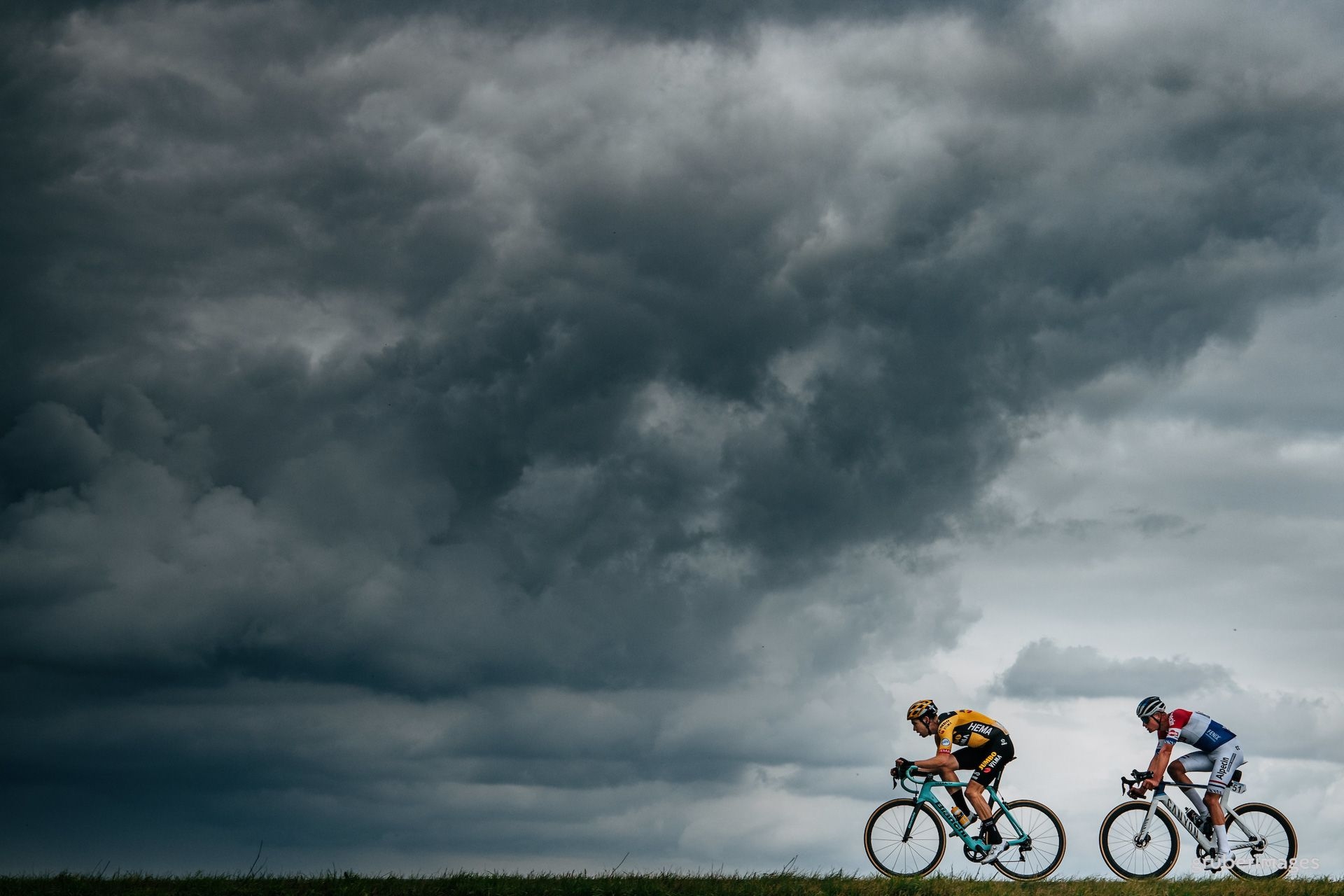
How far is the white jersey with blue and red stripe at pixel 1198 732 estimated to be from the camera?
2200 cm

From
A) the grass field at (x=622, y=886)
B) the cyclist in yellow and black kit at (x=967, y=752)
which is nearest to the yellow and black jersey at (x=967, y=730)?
the cyclist in yellow and black kit at (x=967, y=752)

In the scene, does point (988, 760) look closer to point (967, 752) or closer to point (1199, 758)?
point (967, 752)

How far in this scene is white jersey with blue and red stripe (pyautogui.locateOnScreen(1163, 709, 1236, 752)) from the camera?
22.0m

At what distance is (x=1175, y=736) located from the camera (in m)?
21.9

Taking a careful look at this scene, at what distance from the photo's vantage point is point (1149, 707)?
2222 centimetres

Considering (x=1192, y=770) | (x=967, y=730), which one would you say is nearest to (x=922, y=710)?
(x=967, y=730)

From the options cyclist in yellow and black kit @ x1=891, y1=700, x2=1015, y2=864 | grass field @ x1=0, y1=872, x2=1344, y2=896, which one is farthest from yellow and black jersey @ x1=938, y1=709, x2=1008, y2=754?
grass field @ x1=0, y1=872, x2=1344, y2=896

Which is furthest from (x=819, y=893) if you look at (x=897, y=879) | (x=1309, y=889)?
(x=1309, y=889)

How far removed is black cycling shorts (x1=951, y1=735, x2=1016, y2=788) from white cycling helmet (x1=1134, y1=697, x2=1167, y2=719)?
265 centimetres

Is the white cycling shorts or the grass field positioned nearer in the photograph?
the grass field

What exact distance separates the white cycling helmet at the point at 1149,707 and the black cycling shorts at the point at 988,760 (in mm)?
2653

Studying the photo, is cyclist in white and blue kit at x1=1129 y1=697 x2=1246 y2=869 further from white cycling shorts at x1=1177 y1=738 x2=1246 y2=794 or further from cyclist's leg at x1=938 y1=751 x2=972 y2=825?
cyclist's leg at x1=938 y1=751 x2=972 y2=825

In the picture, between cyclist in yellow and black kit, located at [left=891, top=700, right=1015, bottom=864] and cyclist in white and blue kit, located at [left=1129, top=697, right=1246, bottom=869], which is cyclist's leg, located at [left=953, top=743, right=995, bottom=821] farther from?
cyclist in white and blue kit, located at [left=1129, top=697, right=1246, bottom=869]

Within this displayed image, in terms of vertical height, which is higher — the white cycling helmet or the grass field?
the white cycling helmet
